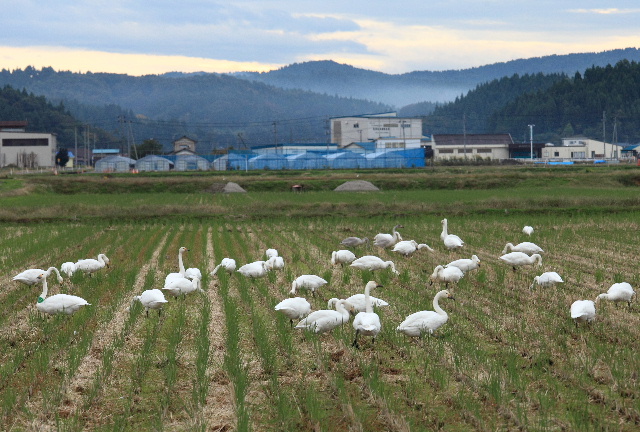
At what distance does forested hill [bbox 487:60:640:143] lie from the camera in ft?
459

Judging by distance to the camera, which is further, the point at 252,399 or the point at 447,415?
the point at 252,399

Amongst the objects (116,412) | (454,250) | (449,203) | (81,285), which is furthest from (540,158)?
(116,412)

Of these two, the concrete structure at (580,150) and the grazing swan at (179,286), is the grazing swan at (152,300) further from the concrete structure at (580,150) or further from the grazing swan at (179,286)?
the concrete structure at (580,150)

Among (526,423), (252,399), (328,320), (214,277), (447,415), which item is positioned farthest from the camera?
(214,277)

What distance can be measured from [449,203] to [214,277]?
767 inches

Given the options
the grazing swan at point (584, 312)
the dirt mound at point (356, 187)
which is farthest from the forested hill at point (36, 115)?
the grazing swan at point (584, 312)

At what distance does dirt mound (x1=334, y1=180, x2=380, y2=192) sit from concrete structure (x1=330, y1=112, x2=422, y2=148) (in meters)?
68.3

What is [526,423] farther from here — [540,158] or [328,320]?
[540,158]

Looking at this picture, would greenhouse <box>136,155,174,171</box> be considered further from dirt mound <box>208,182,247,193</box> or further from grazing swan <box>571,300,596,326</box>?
grazing swan <box>571,300,596,326</box>

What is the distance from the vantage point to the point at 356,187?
48.0m

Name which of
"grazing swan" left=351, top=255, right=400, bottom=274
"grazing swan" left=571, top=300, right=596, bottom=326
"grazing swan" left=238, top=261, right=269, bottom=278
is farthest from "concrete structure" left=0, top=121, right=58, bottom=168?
"grazing swan" left=571, top=300, right=596, bottom=326

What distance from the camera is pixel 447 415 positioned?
22.6 ft

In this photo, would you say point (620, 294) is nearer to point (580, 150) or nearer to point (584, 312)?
point (584, 312)

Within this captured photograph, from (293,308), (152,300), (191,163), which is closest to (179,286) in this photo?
(152,300)
